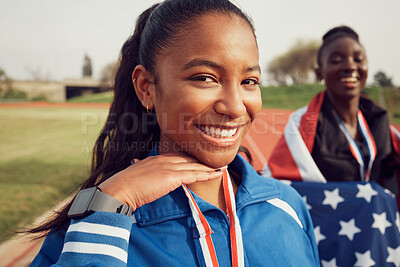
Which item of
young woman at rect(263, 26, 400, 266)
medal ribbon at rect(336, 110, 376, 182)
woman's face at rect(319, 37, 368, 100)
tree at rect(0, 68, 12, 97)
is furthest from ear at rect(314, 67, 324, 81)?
tree at rect(0, 68, 12, 97)

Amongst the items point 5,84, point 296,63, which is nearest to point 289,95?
point 296,63

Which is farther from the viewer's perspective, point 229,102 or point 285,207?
point 285,207

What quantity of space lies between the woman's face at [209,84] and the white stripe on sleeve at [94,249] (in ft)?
1.64

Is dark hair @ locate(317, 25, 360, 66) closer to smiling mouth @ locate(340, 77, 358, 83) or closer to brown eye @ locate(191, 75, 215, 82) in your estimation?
smiling mouth @ locate(340, 77, 358, 83)

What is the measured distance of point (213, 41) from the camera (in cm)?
124

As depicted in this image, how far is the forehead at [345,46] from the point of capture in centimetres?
304

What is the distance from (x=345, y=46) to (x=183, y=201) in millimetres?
2505

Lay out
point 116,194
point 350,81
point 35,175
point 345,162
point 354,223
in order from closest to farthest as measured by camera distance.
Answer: point 116,194, point 354,223, point 345,162, point 350,81, point 35,175

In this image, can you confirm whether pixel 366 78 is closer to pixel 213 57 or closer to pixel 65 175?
pixel 213 57

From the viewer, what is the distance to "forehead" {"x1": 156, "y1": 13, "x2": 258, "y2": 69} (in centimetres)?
124

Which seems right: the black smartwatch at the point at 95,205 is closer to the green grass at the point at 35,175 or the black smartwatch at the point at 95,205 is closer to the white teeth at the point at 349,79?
the green grass at the point at 35,175

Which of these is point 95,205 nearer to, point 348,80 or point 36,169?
point 348,80

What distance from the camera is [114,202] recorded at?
1.17 m

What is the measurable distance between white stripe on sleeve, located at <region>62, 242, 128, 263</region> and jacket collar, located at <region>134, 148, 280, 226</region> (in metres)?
0.19
